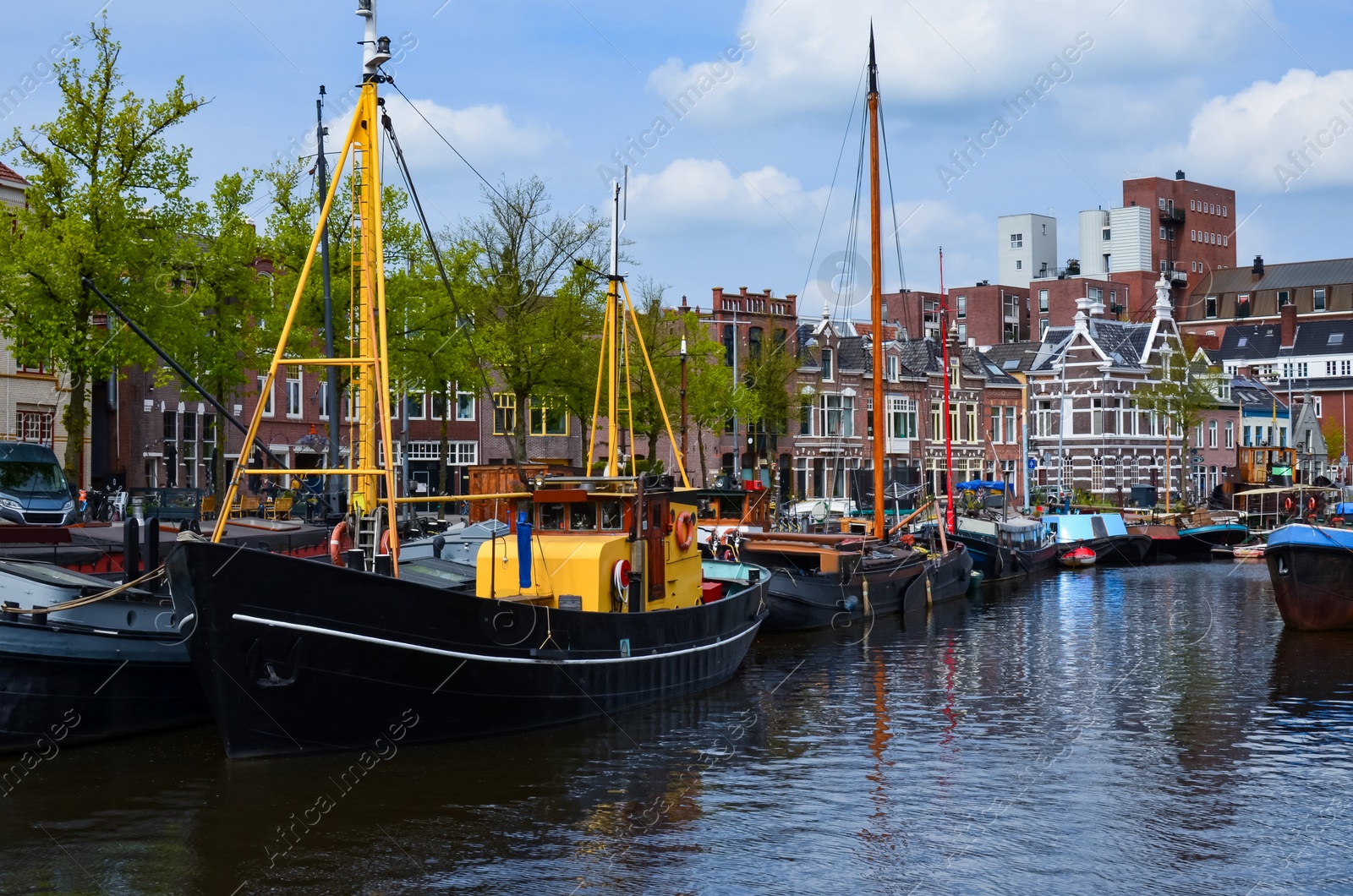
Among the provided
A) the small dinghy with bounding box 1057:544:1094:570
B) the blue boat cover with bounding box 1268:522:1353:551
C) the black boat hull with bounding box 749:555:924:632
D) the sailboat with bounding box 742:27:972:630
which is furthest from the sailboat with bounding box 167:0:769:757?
the small dinghy with bounding box 1057:544:1094:570

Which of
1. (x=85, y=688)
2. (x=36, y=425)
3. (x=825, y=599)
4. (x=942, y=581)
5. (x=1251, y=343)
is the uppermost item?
(x=1251, y=343)

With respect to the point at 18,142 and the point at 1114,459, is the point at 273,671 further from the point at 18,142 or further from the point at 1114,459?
the point at 1114,459

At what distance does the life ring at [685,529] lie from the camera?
25.2m

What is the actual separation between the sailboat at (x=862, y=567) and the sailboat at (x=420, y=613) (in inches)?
382

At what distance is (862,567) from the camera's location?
3884 cm

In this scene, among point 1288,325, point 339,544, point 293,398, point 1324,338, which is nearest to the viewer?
point 339,544

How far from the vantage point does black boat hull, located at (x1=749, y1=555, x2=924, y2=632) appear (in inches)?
1390

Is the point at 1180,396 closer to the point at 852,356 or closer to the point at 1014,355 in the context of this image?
the point at 852,356

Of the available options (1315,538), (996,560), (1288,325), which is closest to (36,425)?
(996,560)

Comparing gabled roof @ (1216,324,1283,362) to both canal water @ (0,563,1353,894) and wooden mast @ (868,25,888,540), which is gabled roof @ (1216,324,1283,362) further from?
canal water @ (0,563,1353,894)

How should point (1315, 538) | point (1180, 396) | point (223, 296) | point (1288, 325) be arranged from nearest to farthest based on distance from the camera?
point (1315, 538) → point (223, 296) → point (1180, 396) → point (1288, 325)

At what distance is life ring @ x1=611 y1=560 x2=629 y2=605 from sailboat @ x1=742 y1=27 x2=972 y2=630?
12.1 metres

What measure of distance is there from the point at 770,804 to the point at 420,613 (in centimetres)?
507

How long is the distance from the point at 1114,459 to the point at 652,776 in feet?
261
